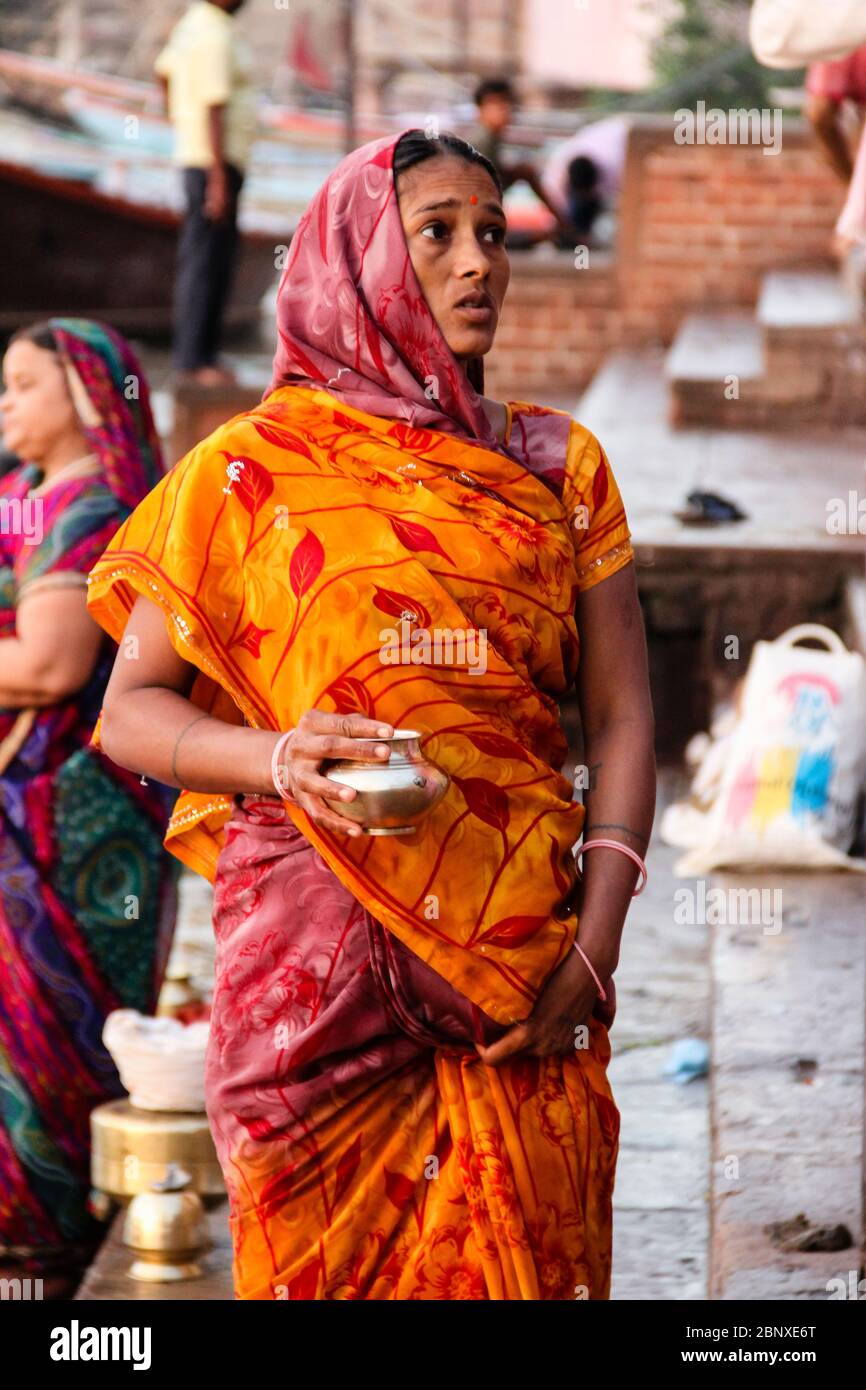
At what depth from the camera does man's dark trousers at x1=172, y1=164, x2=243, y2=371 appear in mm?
9617

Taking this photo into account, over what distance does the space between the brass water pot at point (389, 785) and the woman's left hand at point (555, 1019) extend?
31cm

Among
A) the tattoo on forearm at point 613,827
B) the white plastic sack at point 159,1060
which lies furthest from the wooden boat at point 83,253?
the tattoo on forearm at point 613,827

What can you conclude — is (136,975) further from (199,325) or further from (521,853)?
(199,325)

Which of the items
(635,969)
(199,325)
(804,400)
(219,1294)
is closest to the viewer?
(219,1294)

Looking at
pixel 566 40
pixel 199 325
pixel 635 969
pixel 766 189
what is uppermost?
pixel 566 40

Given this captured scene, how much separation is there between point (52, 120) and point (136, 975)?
15939mm

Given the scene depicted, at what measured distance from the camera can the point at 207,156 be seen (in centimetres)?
966

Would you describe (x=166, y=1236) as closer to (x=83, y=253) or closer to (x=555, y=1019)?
(x=555, y=1019)

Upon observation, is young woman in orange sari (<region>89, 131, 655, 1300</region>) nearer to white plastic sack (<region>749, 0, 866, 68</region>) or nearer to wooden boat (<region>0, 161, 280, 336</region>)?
white plastic sack (<region>749, 0, 866, 68</region>)

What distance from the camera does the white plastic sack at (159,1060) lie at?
12.6 feet

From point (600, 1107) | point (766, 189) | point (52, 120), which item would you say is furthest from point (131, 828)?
point (52, 120)

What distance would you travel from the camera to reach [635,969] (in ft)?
16.8

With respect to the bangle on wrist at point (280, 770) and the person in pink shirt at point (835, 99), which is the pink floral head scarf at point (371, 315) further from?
the person in pink shirt at point (835, 99)
